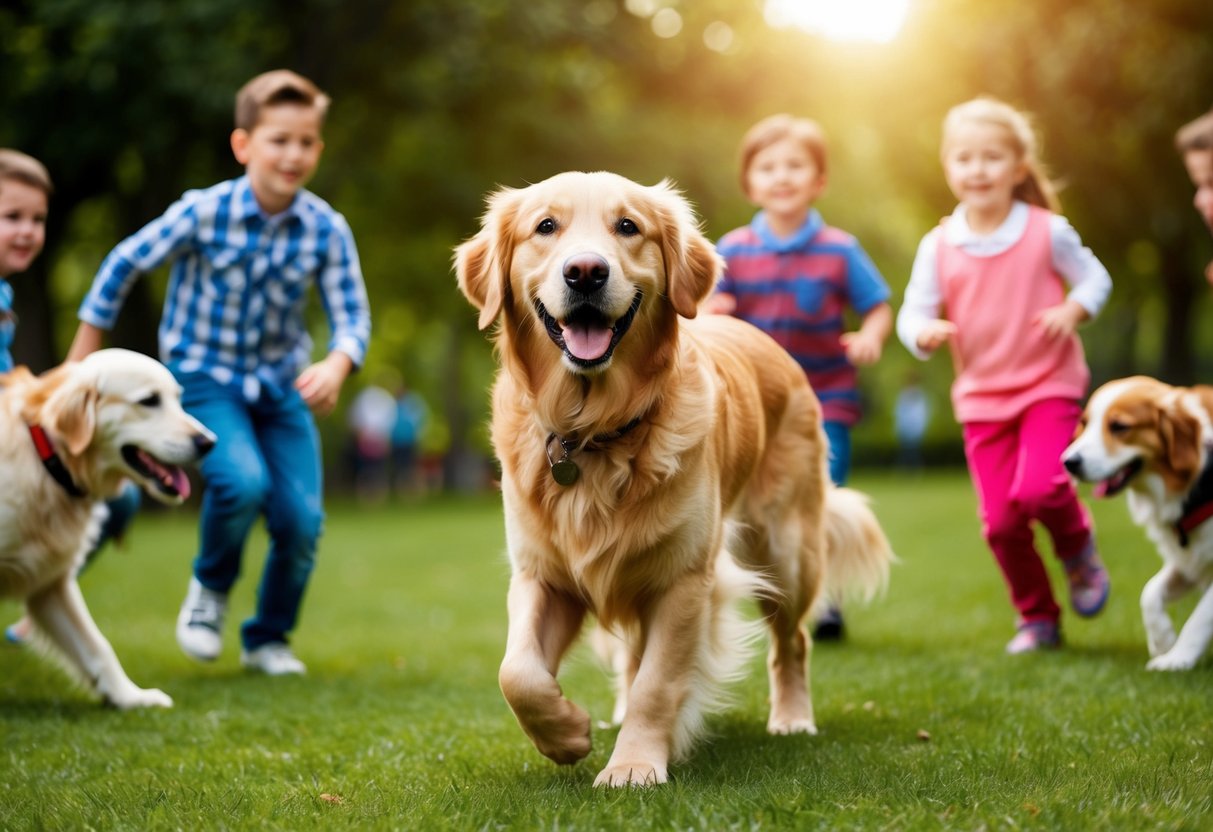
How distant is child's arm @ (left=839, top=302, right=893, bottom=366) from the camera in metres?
5.84

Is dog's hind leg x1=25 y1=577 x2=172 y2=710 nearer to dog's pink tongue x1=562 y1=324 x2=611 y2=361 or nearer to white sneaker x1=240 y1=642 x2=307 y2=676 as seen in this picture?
white sneaker x1=240 y1=642 x2=307 y2=676

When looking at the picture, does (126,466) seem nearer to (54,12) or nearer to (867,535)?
(867,535)

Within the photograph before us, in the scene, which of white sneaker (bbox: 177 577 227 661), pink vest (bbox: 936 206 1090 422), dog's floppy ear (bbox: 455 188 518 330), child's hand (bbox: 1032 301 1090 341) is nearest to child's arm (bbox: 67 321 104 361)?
white sneaker (bbox: 177 577 227 661)

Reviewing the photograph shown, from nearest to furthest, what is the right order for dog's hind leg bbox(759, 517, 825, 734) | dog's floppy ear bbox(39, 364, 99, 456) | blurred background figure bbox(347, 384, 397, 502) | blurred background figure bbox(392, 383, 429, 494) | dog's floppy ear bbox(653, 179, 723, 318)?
dog's floppy ear bbox(653, 179, 723, 318)
dog's hind leg bbox(759, 517, 825, 734)
dog's floppy ear bbox(39, 364, 99, 456)
blurred background figure bbox(347, 384, 397, 502)
blurred background figure bbox(392, 383, 429, 494)

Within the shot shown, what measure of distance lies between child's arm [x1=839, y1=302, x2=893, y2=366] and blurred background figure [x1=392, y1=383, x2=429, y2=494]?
24.3 m

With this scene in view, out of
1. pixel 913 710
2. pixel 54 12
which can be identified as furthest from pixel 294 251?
pixel 54 12

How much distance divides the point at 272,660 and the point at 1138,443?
4.10 meters

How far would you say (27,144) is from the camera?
16.9 metres

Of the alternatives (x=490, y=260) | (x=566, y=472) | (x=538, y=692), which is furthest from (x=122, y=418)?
(x=538, y=692)

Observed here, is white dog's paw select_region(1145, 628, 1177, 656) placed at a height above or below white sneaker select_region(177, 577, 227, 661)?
above

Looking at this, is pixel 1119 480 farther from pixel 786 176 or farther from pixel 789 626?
pixel 786 176

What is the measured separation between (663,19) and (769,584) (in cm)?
1945

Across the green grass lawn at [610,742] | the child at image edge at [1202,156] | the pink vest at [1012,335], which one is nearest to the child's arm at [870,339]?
the pink vest at [1012,335]

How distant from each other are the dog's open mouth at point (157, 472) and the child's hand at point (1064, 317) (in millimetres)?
3640
